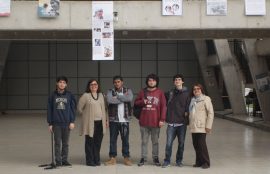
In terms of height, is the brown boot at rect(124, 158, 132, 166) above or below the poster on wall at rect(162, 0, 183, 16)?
below

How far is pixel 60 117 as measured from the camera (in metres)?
10.8

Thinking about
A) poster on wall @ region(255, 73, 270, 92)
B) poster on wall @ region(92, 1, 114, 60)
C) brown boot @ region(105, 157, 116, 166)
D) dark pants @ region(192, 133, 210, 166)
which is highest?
poster on wall @ region(92, 1, 114, 60)

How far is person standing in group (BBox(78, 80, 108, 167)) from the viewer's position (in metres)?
10.8

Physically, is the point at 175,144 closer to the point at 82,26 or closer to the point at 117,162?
the point at 117,162

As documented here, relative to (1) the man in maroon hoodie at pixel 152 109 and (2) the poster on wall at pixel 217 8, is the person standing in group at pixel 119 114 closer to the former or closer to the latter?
(1) the man in maroon hoodie at pixel 152 109

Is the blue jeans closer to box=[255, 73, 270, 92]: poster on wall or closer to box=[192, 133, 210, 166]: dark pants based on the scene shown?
box=[192, 133, 210, 166]: dark pants

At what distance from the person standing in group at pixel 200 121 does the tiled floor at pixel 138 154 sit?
0.31m

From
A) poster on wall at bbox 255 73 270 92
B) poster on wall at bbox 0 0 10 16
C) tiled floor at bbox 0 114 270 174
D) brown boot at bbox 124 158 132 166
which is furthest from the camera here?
poster on wall at bbox 255 73 270 92

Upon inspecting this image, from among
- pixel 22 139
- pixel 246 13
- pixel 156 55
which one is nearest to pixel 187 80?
pixel 156 55

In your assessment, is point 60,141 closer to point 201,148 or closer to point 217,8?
point 201,148

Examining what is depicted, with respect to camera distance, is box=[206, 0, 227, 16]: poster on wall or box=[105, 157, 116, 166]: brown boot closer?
box=[105, 157, 116, 166]: brown boot

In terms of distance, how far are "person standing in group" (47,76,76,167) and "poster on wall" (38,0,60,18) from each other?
201 cm

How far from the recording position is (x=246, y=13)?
12164 mm

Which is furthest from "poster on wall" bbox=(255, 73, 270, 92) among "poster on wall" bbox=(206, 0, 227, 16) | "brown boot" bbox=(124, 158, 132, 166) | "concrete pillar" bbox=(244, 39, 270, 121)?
"brown boot" bbox=(124, 158, 132, 166)
